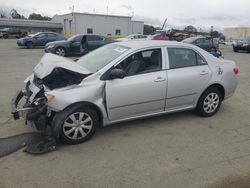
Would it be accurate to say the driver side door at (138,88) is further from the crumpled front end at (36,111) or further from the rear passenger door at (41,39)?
the rear passenger door at (41,39)

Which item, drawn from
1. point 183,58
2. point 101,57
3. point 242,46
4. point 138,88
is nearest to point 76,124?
point 138,88

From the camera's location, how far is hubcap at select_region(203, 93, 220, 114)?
4.74 meters

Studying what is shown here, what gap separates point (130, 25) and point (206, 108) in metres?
45.0

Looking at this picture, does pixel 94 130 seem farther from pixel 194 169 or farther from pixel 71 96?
pixel 194 169

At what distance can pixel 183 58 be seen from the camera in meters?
4.45

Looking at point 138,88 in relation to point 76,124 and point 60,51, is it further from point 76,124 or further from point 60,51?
point 60,51

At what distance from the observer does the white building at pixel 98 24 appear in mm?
43438

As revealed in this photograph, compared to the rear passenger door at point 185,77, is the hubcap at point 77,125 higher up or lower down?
lower down

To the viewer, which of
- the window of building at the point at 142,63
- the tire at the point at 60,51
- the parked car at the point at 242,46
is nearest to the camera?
the window of building at the point at 142,63

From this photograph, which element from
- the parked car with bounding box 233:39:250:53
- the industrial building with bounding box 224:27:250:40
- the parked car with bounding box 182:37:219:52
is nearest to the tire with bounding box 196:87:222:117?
the parked car with bounding box 182:37:219:52

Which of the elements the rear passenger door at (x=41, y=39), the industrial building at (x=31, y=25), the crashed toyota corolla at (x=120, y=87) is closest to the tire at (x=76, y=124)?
the crashed toyota corolla at (x=120, y=87)

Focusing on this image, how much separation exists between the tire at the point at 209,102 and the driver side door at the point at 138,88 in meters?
0.92

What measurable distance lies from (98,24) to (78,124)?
43641 mm

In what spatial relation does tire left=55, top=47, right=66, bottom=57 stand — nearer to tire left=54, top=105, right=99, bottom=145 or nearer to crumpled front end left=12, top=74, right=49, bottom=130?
crumpled front end left=12, top=74, right=49, bottom=130
